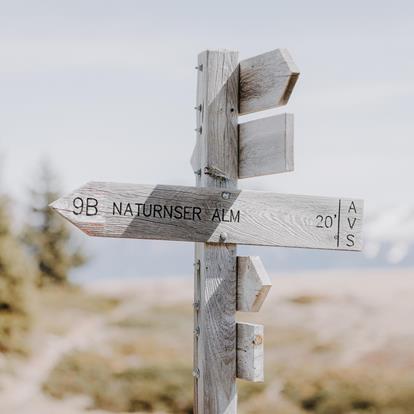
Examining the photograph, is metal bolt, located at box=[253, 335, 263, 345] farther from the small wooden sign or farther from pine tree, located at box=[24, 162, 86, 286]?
pine tree, located at box=[24, 162, 86, 286]

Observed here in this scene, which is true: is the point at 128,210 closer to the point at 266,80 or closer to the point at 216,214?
the point at 216,214

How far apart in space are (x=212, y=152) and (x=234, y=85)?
0.34 metres

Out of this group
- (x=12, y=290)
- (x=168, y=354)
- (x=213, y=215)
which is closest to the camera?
(x=213, y=215)

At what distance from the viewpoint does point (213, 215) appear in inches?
135

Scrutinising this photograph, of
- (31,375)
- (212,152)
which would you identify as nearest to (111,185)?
(212,152)

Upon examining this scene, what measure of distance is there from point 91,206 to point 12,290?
41.9ft

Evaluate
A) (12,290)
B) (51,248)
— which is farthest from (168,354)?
(51,248)

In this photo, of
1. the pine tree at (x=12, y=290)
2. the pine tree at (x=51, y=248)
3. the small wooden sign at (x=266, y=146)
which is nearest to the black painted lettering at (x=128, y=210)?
the small wooden sign at (x=266, y=146)

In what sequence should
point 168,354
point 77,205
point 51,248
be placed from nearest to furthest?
point 77,205, point 168,354, point 51,248

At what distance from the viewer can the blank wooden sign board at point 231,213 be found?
11.1 ft

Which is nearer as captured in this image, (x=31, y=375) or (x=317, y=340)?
(x=31, y=375)

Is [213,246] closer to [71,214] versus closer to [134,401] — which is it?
[71,214]

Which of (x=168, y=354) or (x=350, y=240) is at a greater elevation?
(x=350, y=240)

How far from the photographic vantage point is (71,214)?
3211 mm
